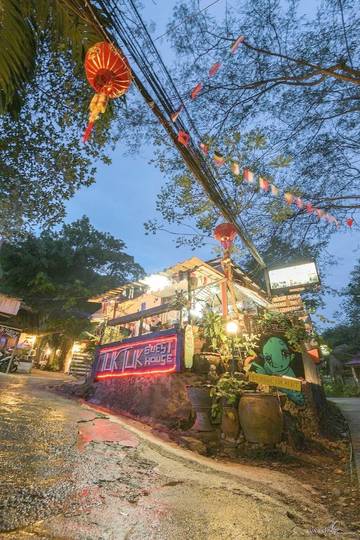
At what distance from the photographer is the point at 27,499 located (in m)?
2.78

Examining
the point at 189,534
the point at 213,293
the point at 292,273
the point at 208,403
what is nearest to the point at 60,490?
the point at 189,534

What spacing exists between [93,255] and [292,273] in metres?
20.4

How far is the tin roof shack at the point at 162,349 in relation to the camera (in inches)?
347

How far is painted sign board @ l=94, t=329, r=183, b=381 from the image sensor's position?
9.12 meters

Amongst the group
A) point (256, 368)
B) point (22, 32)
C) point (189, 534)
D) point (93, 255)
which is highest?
point (93, 255)

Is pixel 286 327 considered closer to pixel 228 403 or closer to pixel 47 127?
pixel 228 403

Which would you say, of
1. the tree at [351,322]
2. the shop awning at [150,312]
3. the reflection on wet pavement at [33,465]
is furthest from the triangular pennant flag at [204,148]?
the tree at [351,322]

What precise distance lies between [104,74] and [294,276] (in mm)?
15043

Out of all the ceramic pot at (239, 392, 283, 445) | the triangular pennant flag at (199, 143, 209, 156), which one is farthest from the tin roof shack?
the triangular pennant flag at (199, 143, 209, 156)

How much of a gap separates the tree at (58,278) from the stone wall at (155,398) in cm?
1573

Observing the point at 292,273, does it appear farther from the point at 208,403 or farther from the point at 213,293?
the point at 208,403

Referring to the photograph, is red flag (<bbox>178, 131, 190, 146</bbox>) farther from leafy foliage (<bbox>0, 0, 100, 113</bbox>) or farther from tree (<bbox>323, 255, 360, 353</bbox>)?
tree (<bbox>323, 255, 360, 353</bbox>)

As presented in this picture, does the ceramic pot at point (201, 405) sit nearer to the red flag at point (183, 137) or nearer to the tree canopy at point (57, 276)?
the red flag at point (183, 137)

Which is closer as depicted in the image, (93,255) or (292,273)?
(292,273)
